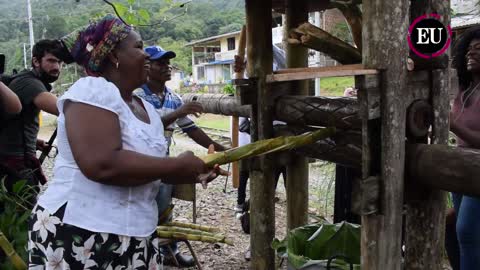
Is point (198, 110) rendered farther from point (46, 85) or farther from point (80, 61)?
point (80, 61)

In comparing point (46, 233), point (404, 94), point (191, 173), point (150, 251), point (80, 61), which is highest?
point (80, 61)

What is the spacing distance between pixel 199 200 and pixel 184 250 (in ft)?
5.87

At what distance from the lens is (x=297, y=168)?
12.0ft

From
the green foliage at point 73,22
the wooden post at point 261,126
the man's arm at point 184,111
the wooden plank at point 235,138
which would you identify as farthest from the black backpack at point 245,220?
the green foliage at point 73,22

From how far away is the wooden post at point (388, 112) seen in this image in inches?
81.0

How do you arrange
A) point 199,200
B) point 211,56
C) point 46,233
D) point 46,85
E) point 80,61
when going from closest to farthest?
point 46,233 < point 80,61 < point 46,85 < point 199,200 < point 211,56

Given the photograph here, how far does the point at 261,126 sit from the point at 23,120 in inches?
67.8

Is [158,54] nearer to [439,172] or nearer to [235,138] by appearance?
[235,138]

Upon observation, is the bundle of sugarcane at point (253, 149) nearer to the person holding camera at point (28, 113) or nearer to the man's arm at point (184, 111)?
the man's arm at point (184, 111)

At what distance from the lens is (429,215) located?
2311 millimetres

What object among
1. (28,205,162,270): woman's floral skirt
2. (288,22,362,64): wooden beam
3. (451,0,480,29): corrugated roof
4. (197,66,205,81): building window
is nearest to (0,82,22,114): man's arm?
(28,205,162,270): woman's floral skirt

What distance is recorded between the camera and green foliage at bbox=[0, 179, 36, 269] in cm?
321

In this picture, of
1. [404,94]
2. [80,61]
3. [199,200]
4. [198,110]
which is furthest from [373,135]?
[199,200]

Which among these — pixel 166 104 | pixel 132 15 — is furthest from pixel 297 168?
pixel 132 15
